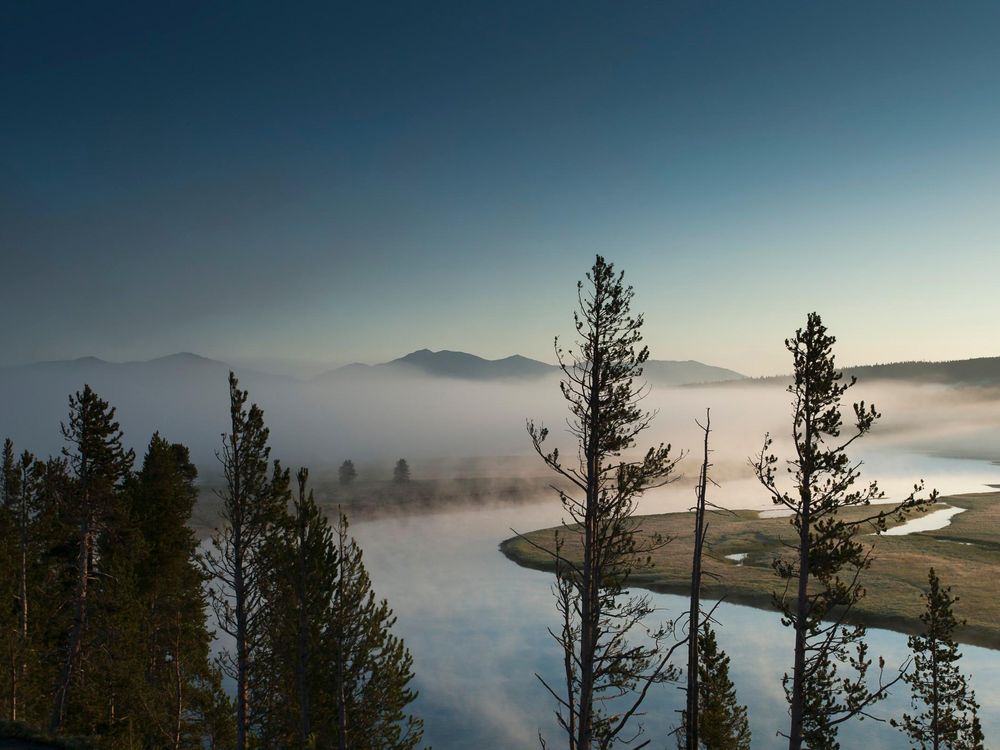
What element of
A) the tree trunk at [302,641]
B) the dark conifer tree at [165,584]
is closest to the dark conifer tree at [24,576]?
the dark conifer tree at [165,584]

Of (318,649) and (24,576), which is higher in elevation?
(24,576)

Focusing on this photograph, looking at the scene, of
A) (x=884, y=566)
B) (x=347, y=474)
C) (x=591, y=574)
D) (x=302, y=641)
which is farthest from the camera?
(x=347, y=474)

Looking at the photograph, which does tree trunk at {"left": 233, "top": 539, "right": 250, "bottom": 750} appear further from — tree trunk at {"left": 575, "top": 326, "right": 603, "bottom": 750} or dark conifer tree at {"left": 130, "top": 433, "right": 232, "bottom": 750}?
tree trunk at {"left": 575, "top": 326, "right": 603, "bottom": 750}

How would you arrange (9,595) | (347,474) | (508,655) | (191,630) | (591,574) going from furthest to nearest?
(347,474), (508,655), (191,630), (9,595), (591,574)

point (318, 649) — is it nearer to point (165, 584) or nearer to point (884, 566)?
→ point (165, 584)

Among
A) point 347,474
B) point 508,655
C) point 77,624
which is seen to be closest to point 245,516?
point 77,624

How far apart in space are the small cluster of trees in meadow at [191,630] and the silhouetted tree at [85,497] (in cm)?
6

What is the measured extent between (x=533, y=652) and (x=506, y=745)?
17378 millimetres

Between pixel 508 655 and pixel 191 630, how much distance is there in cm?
3212

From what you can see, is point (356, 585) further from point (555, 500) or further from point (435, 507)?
point (555, 500)

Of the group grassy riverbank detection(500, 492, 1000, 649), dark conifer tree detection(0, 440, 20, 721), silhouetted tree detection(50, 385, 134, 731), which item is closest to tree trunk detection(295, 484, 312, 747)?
silhouetted tree detection(50, 385, 134, 731)

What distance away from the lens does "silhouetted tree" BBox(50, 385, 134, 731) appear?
25.4 m

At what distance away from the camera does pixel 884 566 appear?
7975cm

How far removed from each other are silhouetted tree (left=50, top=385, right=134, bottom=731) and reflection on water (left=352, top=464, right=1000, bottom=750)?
24009 millimetres
